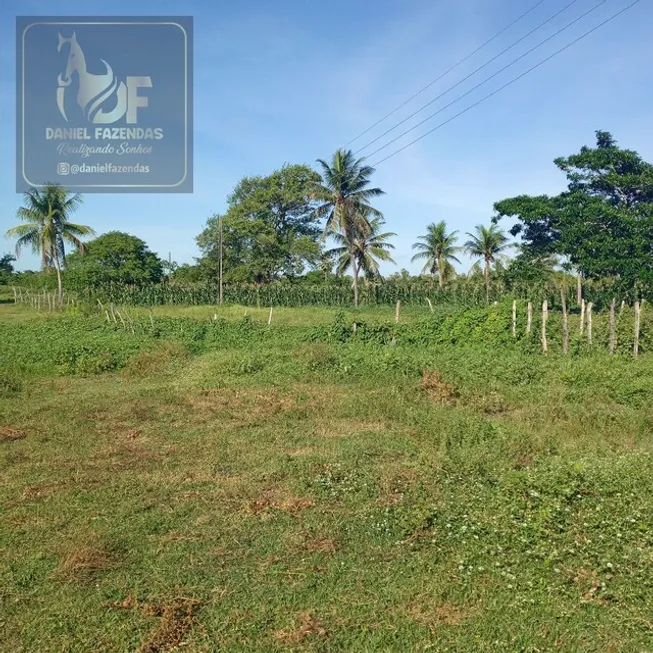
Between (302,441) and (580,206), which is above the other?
(580,206)

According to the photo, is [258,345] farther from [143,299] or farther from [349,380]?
[143,299]

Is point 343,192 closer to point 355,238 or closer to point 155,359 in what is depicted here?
point 355,238

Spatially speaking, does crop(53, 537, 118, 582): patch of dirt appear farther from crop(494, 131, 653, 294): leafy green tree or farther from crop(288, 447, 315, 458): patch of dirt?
crop(494, 131, 653, 294): leafy green tree

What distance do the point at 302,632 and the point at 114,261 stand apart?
45947 millimetres

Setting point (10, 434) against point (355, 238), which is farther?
point (355, 238)

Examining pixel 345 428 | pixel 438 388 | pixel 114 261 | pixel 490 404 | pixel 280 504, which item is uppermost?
pixel 114 261

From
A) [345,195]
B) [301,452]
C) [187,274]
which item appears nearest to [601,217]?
[345,195]

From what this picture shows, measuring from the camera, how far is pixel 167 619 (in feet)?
11.9

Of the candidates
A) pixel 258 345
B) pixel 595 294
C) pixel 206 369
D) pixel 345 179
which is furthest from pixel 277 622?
pixel 345 179

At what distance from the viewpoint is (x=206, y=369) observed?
→ 12.7 metres

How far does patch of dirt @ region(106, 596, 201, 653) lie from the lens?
11.2 feet

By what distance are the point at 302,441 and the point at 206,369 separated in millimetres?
5445

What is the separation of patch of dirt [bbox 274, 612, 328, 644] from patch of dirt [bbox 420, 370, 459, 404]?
6437 millimetres

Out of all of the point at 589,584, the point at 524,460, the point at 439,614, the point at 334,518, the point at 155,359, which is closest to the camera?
the point at 439,614
